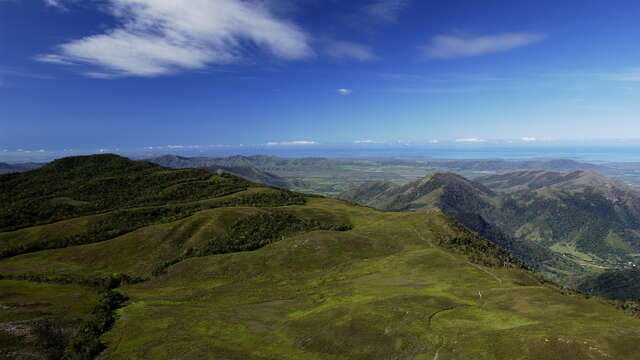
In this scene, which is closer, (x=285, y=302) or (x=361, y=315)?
(x=361, y=315)

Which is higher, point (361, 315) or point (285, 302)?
point (361, 315)

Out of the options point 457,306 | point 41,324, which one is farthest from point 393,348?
point 41,324

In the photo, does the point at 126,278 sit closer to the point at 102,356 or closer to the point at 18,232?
the point at 102,356

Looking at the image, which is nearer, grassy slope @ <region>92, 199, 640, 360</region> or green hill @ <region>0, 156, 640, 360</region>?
grassy slope @ <region>92, 199, 640, 360</region>
